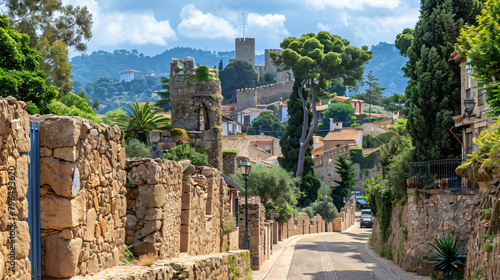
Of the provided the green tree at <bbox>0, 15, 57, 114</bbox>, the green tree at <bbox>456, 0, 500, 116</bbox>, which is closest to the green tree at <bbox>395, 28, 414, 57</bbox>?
the green tree at <bbox>456, 0, 500, 116</bbox>

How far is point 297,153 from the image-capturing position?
183 feet

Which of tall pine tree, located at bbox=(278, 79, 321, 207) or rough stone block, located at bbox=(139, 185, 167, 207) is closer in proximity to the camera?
rough stone block, located at bbox=(139, 185, 167, 207)

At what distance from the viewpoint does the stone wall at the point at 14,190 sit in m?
5.84

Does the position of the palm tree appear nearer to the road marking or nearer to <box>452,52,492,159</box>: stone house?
the road marking

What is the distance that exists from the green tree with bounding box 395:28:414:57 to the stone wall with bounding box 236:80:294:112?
76236 mm

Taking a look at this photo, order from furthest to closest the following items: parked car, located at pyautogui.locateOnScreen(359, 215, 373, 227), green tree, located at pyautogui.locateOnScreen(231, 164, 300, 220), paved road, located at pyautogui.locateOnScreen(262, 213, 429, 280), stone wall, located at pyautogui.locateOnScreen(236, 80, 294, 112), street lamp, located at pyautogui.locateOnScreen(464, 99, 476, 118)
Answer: stone wall, located at pyautogui.locateOnScreen(236, 80, 294, 112) < parked car, located at pyautogui.locateOnScreen(359, 215, 373, 227) < green tree, located at pyautogui.locateOnScreen(231, 164, 300, 220) < paved road, located at pyautogui.locateOnScreen(262, 213, 429, 280) < street lamp, located at pyautogui.locateOnScreen(464, 99, 476, 118)

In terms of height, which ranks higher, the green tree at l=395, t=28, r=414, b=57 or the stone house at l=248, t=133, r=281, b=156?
the green tree at l=395, t=28, r=414, b=57

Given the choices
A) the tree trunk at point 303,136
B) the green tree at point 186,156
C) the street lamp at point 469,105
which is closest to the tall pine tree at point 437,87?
the street lamp at point 469,105

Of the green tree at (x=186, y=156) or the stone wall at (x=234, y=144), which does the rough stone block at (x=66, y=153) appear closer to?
the green tree at (x=186, y=156)

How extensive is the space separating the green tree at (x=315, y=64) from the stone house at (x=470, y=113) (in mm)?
28896

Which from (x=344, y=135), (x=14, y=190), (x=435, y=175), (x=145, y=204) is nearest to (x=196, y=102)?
(x=435, y=175)

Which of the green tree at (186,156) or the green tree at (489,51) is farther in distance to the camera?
the green tree at (186,156)

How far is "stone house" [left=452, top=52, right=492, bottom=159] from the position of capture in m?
22.9

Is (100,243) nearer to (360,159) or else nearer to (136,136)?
(136,136)
